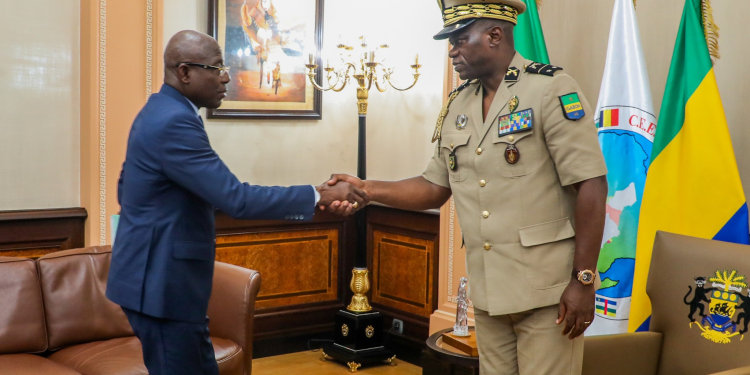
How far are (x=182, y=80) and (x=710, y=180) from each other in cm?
190

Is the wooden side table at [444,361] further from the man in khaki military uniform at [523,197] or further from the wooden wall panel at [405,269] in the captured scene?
the wooden wall panel at [405,269]

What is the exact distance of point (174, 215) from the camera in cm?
224

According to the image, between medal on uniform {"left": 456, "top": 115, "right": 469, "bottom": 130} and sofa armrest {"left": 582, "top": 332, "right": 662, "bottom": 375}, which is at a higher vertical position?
medal on uniform {"left": 456, "top": 115, "right": 469, "bottom": 130}

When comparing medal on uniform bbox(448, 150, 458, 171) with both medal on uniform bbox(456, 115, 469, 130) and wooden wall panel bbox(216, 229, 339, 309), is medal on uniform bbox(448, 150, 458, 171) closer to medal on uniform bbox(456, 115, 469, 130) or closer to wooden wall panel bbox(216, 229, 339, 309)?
medal on uniform bbox(456, 115, 469, 130)

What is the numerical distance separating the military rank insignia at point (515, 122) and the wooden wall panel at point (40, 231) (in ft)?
8.98

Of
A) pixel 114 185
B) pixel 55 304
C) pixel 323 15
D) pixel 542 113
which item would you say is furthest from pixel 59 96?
pixel 542 113

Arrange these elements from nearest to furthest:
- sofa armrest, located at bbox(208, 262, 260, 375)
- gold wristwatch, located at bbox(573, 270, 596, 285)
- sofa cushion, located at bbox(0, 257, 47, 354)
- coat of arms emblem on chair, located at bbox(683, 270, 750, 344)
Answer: gold wristwatch, located at bbox(573, 270, 596, 285), coat of arms emblem on chair, located at bbox(683, 270, 750, 344), sofa cushion, located at bbox(0, 257, 47, 354), sofa armrest, located at bbox(208, 262, 260, 375)

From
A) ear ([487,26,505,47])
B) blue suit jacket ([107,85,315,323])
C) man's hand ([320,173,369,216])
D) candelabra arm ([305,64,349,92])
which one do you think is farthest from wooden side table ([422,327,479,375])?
candelabra arm ([305,64,349,92])

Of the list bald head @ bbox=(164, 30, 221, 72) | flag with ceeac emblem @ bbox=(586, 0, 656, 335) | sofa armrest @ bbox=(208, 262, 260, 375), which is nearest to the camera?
bald head @ bbox=(164, 30, 221, 72)

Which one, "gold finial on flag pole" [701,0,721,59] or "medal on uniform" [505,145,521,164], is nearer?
"medal on uniform" [505,145,521,164]

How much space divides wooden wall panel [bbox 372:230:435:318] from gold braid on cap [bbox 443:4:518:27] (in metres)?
2.58

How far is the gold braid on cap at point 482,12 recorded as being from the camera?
2.02 metres

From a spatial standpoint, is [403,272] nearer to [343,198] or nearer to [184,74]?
[343,198]

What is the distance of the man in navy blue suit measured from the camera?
87.4 inches
